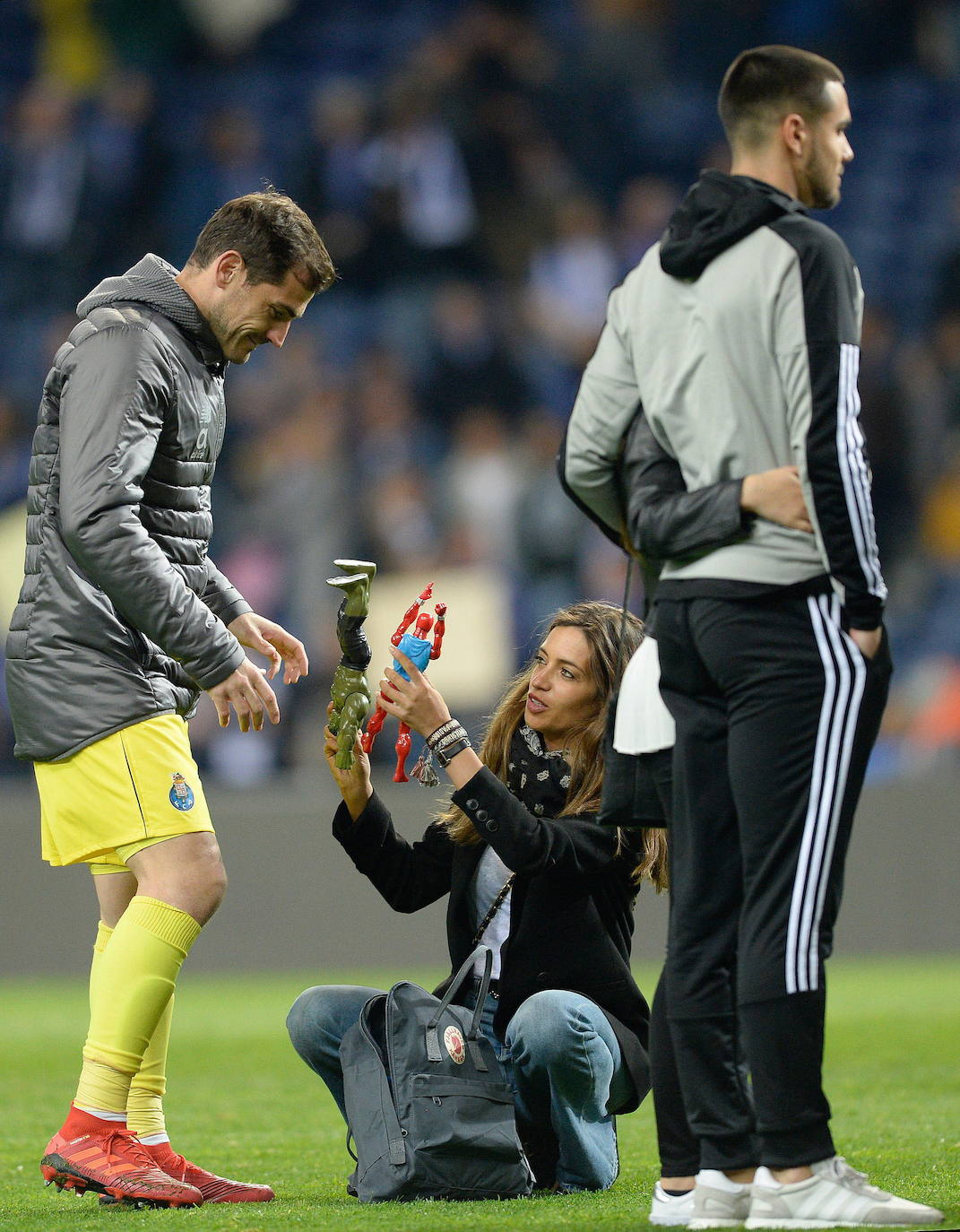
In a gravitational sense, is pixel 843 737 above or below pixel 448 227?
below

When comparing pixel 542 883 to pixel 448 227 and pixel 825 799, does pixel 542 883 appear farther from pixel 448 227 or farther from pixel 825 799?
pixel 448 227

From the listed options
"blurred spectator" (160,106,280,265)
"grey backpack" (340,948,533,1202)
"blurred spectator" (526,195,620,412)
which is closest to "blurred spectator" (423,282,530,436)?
"blurred spectator" (526,195,620,412)

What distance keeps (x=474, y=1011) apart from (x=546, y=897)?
29 cm

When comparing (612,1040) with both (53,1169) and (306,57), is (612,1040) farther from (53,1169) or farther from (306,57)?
(306,57)

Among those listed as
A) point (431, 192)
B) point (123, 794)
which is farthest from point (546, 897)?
point (431, 192)

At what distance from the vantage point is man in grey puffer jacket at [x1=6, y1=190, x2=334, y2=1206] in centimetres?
330

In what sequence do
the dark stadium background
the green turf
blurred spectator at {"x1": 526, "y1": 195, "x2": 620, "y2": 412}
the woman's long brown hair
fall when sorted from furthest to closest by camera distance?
blurred spectator at {"x1": 526, "y1": 195, "x2": 620, "y2": 412}
the dark stadium background
the woman's long brown hair
the green turf

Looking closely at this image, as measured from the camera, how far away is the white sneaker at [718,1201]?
274 centimetres

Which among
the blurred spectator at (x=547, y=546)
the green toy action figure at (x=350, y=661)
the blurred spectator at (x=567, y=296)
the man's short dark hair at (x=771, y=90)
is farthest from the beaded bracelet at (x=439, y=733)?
the blurred spectator at (x=567, y=296)

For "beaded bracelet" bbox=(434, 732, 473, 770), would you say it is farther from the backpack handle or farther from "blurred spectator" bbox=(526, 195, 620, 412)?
"blurred spectator" bbox=(526, 195, 620, 412)

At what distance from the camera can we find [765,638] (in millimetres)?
A: 2711

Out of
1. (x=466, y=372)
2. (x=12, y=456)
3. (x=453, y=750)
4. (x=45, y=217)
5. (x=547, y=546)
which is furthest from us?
(x=45, y=217)

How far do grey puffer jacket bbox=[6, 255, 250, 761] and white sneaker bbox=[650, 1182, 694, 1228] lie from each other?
46.3 inches

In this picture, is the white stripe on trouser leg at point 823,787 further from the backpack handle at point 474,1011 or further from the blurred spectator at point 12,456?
the blurred spectator at point 12,456
